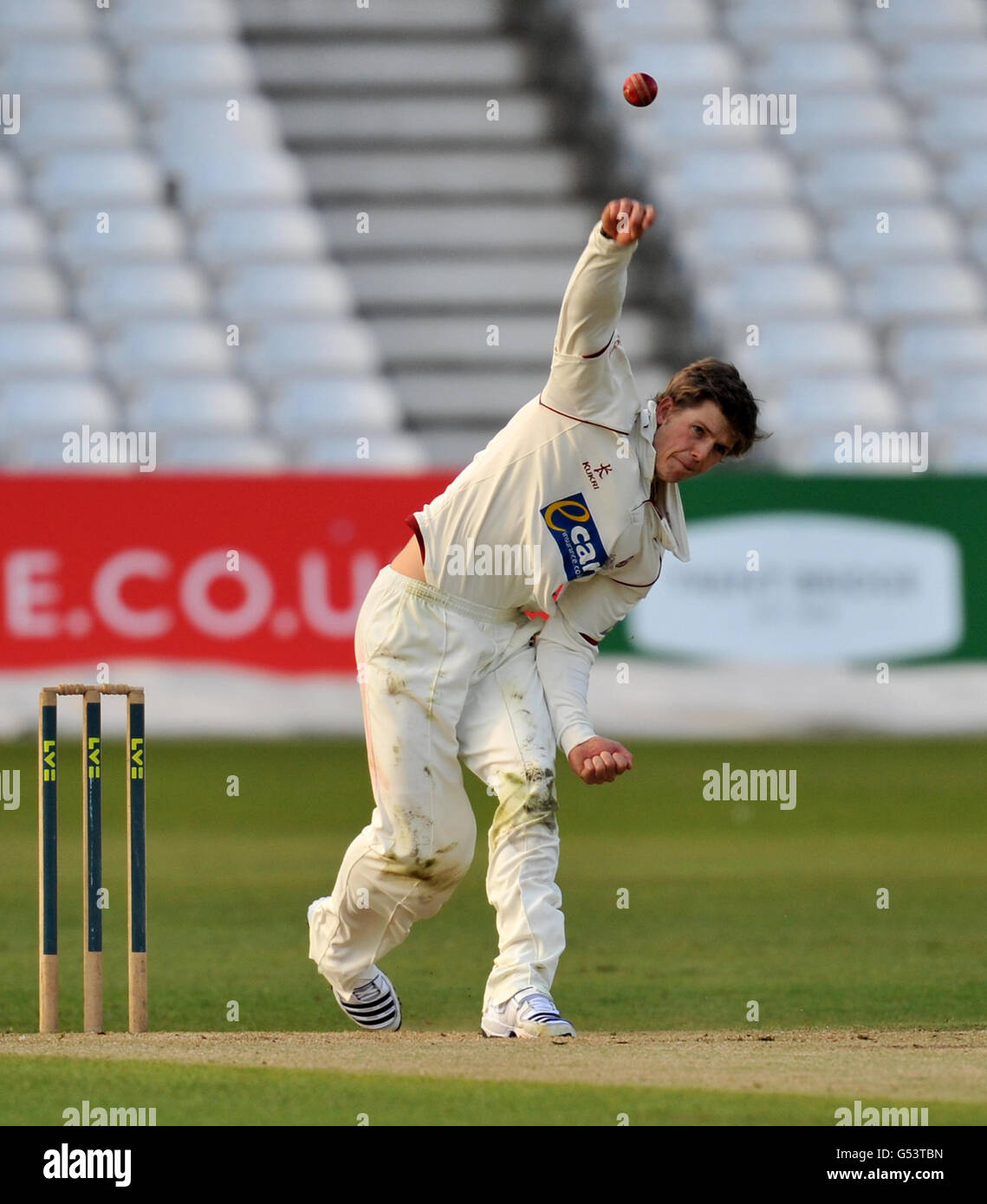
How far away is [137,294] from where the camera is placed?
17469 mm

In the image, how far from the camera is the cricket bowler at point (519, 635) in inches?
200

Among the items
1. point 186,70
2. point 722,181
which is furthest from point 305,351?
point 722,181

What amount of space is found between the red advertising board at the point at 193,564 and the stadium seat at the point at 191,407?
4.00m

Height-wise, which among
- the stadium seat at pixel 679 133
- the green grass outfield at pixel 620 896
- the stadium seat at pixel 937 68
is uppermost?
the stadium seat at pixel 937 68

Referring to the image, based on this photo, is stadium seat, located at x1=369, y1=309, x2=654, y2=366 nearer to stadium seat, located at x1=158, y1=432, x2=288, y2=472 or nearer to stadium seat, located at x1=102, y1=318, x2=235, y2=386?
stadium seat, located at x1=102, y1=318, x2=235, y2=386

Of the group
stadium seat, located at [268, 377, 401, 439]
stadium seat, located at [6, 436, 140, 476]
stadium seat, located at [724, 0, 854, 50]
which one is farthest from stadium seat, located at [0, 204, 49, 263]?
stadium seat, located at [724, 0, 854, 50]

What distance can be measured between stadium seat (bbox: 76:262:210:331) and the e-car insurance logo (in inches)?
501

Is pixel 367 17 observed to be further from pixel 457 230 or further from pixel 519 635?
pixel 519 635

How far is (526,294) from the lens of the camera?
18844 mm

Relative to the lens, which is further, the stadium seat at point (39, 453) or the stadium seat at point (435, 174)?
the stadium seat at point (435, 174)

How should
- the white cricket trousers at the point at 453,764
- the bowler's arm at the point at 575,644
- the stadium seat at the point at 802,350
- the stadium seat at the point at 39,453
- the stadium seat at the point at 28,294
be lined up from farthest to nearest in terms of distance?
the stadium seat at the point at 802,350 < the stadium seat at the point at 28,294 < the stadium seat at the point at 39,453 < the bowler's arm at the point at 575,644 < the white cricket trousers at the point at 453,764

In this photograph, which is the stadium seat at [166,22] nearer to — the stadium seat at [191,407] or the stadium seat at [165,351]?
the stadium seat at [165,351]

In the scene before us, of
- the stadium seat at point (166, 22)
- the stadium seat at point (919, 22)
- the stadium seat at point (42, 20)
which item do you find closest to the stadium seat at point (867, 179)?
the stadium seat at point (919, 22)
